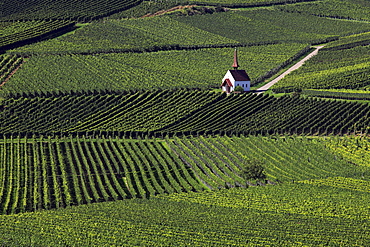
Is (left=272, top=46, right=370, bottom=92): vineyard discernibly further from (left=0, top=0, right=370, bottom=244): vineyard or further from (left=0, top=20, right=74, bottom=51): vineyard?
(left=0, top=20, right=74, bottom=51): vineyard

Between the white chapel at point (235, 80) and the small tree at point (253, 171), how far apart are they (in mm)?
42436

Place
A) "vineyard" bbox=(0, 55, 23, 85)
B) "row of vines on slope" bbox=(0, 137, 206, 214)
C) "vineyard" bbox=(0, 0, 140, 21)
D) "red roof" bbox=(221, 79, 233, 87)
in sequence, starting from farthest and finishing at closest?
"vineyard" bbox=(0, 0, 140, 21)
"vineyard" bbox=(0, 55, 23, 85)
"red roof" bbox=(221, 79, 233, 87)
"row of vines on slope" bbox=(0, 137, 206, 214)

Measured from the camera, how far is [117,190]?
101875 mm

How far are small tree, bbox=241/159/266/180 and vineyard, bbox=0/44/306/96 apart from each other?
44917 millimetres

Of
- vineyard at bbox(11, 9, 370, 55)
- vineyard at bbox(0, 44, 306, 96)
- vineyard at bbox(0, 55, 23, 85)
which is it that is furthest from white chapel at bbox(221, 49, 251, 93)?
vineyard at bbox(0, 55, 23, 85)

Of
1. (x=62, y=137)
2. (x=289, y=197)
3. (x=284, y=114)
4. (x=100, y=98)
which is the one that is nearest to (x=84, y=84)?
(x=100, y=98)

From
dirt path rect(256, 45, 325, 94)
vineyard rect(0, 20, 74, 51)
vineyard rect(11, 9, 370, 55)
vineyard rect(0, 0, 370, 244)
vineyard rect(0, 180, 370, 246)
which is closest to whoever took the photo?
vineyard rect(0, 180, 370, 246)

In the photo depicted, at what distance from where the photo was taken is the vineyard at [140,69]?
146 meters

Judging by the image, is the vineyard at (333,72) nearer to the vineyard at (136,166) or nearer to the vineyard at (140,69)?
the vineyard at (140,69)

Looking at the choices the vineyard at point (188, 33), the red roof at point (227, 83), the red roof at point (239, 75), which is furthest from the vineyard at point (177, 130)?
the red roof at point (239, 75)

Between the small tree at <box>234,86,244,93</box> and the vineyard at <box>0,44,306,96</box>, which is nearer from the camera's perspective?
the small tree at <box>234,86,244,93</box>

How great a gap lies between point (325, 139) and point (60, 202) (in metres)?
40.9

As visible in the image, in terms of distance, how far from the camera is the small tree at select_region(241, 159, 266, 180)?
102m

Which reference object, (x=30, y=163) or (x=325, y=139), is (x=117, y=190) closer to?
(x=30, y=163)
